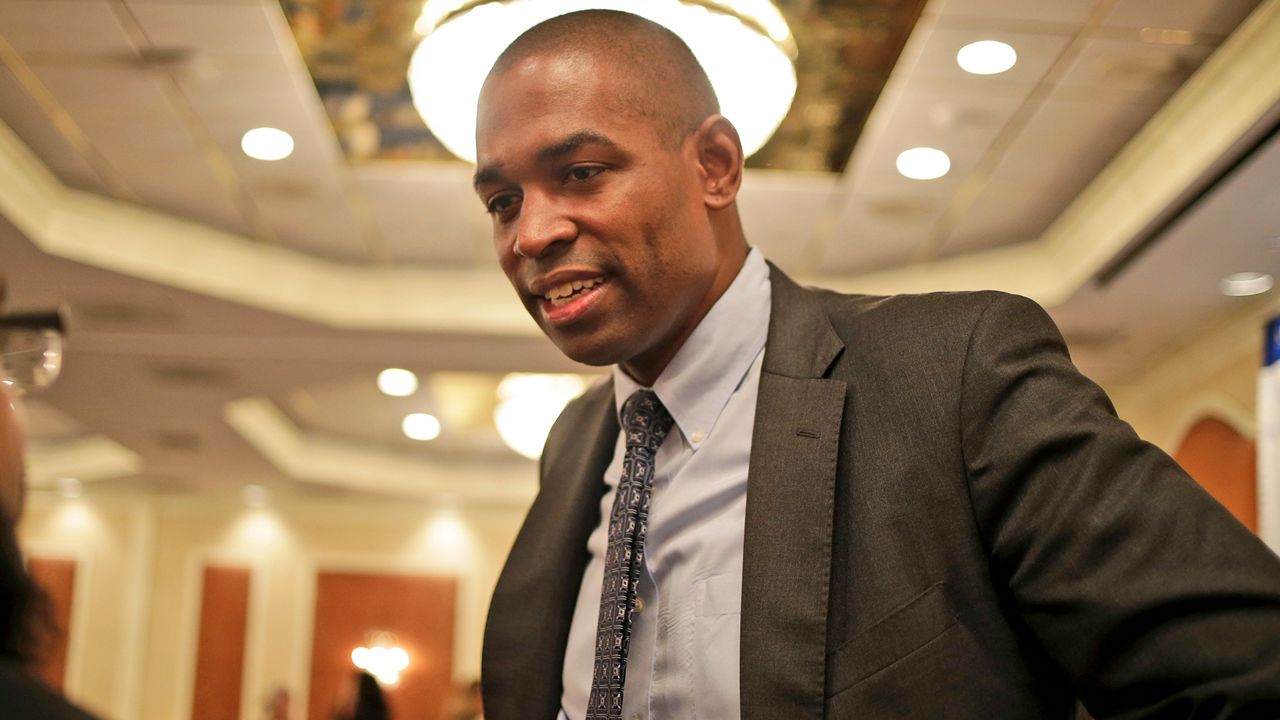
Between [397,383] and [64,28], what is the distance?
5.28 metres

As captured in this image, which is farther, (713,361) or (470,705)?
(470,705)

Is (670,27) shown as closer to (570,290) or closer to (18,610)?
(570,290)

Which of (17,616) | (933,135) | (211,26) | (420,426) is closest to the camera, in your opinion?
(17,616)

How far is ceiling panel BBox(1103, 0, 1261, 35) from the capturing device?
4.37m

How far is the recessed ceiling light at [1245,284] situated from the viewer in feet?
20.8

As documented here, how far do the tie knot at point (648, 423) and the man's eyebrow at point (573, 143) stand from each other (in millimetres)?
306

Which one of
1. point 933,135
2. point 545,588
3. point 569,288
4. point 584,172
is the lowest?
point 545,588

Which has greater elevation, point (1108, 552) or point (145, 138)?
point (145, 138)

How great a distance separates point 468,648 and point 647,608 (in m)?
12.1

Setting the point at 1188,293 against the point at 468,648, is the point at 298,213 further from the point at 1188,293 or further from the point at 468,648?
the point at 468,648

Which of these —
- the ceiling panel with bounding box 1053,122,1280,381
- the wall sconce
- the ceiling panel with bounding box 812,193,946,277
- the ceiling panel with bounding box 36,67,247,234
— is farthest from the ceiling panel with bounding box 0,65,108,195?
the wall sconce

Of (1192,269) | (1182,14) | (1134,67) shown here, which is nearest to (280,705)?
(1192,269)

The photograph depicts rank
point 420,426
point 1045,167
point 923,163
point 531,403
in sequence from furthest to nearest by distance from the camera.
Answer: point 420,426 < point 531,403 < point 1045,167 < point 923,163

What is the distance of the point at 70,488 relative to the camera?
1257cm
